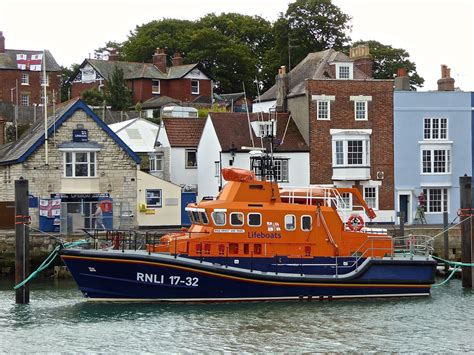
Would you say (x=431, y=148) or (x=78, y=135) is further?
(x=431, y=148)

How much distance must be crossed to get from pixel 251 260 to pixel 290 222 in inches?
58.9

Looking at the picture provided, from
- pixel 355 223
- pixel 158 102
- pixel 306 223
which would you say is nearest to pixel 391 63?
pixel 158 102

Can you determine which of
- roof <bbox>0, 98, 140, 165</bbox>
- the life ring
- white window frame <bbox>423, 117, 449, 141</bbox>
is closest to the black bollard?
the life ring

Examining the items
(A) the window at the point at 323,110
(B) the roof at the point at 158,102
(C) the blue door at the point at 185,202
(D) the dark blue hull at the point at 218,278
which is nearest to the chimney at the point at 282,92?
(A) the window at the point at 323,110

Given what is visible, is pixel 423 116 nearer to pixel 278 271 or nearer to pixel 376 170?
pixel 376 170

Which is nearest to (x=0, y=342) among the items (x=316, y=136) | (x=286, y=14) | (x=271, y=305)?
(x=271, y=305)

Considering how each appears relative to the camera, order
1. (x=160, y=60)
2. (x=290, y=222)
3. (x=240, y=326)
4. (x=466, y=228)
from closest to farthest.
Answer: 1. (x=240, y=326)
2. (x=290, y=222)
3. (x=466, y=228)
4. (x=160, y=60)

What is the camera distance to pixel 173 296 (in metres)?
26.5

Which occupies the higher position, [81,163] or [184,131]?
[184,131]

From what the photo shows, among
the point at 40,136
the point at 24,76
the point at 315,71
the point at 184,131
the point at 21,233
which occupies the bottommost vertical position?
the point at 21,233

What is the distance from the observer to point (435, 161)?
146 feet

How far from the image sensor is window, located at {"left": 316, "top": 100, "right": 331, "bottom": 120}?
43.6 metres

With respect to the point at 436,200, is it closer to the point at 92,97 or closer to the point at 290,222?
the point at 290,222

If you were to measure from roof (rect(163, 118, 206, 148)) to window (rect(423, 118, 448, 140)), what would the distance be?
10.5 meters
